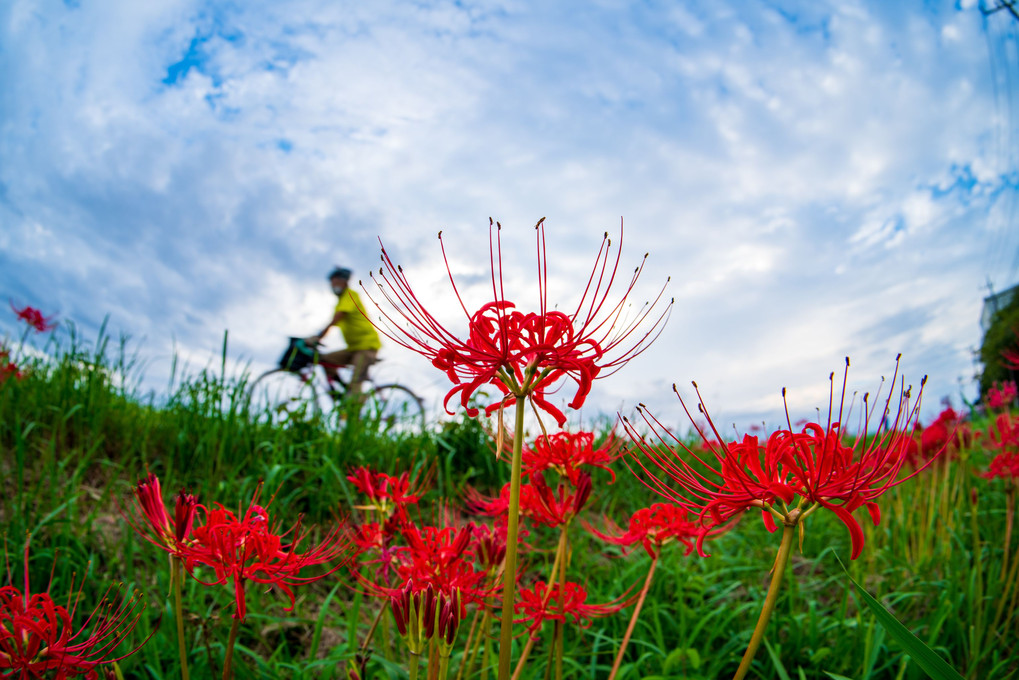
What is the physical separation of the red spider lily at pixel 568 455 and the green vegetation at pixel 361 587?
0.90m

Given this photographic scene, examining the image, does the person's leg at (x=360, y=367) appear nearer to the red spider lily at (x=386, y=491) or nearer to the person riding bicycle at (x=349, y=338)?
the person riding bicycle at (x=349, y=338)

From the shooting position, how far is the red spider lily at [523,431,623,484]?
5.75 ft

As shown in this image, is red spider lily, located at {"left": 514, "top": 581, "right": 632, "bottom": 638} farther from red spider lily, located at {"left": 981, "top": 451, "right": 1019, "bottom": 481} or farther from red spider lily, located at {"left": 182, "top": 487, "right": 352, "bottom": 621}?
red spider lily, located at {"left": 981, "top": 451, "right": 1019, "bottom": 481}

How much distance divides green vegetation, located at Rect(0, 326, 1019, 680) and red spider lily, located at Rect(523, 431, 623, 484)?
2.95 feet

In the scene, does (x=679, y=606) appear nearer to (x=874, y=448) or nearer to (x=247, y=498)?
(x=874, y=448)

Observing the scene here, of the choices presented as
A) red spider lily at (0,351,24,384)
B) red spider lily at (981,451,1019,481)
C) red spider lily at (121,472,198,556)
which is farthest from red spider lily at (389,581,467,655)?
red spider lily at (0,351,24,384)

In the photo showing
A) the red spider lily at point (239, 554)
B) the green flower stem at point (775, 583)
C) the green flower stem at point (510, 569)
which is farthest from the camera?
the red spider lily at point (239, 554)

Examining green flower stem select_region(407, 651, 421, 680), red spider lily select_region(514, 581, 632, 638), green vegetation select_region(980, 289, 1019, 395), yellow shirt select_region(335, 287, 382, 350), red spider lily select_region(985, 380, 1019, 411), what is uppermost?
green vegetation select_region(980, 289, 1019, 395)

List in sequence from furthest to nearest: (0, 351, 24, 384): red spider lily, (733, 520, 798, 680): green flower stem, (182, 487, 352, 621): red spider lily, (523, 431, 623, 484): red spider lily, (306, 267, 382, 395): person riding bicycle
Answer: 1. (306, 267, 382, 395): person riding bicycle
2. (0, 351, 24, 384): red spider lily
3. (523, 431, 623, 484): red spider lily
4. (182, 487, 352, 621): red spider lily
5. (733, 520, 798, 680): green flower stem

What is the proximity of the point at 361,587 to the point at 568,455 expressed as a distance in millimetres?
1874

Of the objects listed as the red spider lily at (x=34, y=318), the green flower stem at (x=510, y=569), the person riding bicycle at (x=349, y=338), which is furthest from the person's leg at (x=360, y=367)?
the green flower stem at (x=510, y=569)

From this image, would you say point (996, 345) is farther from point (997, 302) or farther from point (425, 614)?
point (425, 614)

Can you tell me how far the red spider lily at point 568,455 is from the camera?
5.75 ft

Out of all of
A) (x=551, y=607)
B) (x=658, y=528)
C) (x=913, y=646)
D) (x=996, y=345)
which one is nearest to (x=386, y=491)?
(x=551, y=607)
